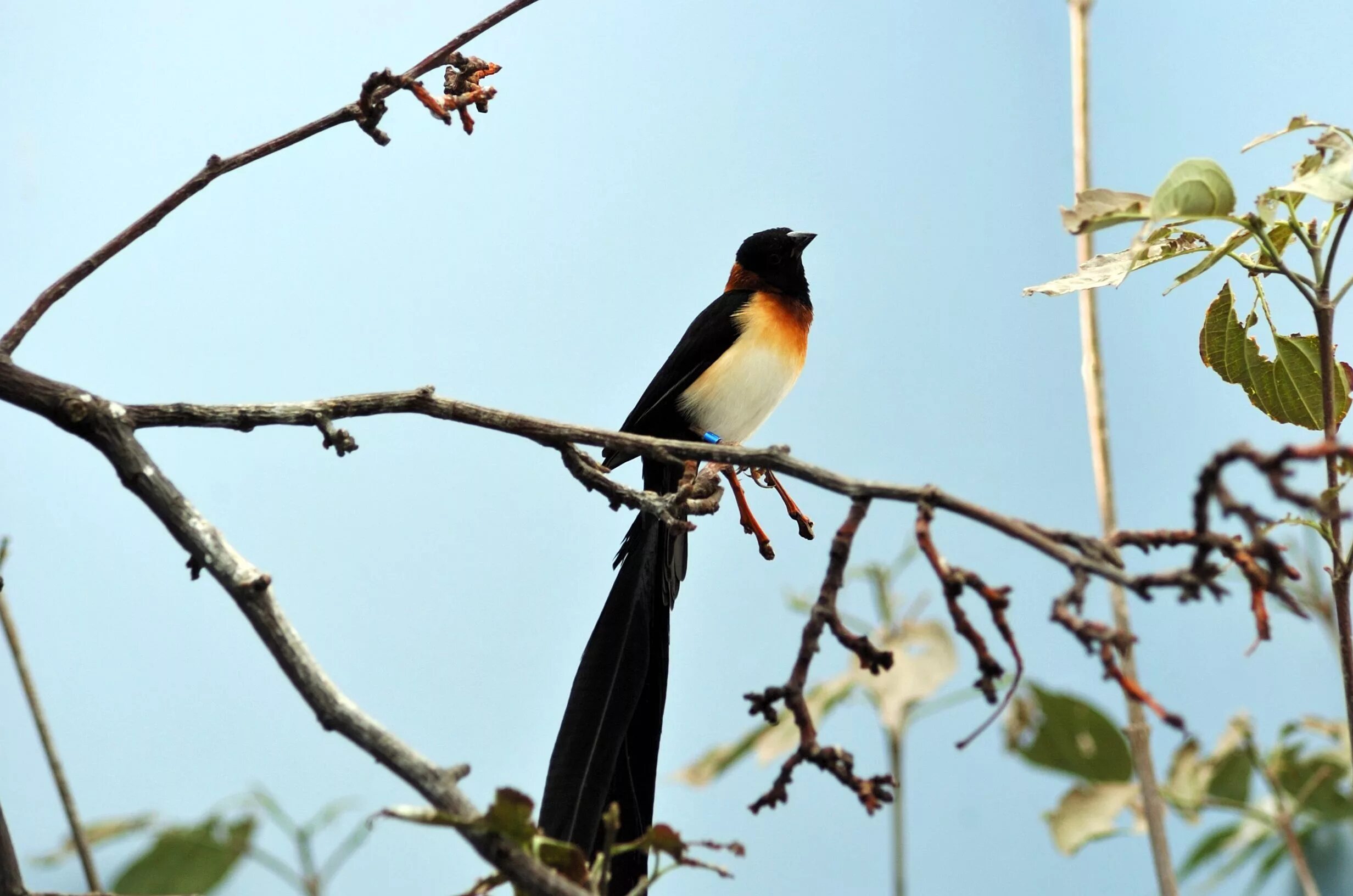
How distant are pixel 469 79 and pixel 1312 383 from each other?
1.87 ft

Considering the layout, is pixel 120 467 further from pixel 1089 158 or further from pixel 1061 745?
pixel 1061 745

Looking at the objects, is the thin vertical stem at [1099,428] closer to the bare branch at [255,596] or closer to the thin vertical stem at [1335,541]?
the thin vertical stem at [1335,541]

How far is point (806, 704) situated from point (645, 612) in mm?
309

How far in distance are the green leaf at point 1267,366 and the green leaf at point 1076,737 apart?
36.5 inches

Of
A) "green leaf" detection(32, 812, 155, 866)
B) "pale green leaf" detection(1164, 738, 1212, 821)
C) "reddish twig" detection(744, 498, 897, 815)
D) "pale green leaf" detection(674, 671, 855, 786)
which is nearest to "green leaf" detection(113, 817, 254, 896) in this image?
"green leaf" detection(32, 812, 155, 866)

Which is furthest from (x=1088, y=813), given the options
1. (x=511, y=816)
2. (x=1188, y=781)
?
(x=511, y=816)

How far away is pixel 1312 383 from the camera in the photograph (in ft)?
2.44

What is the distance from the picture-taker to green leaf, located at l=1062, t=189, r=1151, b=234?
524mm

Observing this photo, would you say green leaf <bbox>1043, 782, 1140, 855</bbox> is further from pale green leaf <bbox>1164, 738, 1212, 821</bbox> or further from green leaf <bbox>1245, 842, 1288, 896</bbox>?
green leaf <bbox>1245, 842, 1288, 896</bbox>

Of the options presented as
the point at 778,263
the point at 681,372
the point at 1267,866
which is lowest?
the point at 1267,866

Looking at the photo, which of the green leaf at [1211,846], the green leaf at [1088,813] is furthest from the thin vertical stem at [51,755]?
the green leaf at [1211,846]

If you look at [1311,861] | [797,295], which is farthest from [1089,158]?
[1311,861]

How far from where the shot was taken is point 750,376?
125cm

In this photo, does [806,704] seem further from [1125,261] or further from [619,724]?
[1125,261]
